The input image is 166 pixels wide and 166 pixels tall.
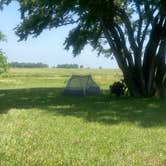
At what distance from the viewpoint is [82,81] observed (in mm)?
35031

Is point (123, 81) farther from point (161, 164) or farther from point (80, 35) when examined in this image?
point (161, 164)

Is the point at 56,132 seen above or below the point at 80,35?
below

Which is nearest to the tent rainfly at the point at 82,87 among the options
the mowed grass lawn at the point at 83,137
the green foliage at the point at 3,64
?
the mowed grass lawn at the point at 83,137

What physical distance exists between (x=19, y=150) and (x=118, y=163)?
2469 millimetres

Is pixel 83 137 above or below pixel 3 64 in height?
below

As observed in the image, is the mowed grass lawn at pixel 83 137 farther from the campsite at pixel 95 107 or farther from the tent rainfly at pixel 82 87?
the tent rainfly at pixel 82 87

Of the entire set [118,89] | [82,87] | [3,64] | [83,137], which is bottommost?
[82,87]

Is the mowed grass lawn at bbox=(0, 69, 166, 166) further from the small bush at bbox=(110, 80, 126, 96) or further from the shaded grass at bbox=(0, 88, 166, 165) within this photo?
the small bush at bbox=(110, 80, 126, 96)

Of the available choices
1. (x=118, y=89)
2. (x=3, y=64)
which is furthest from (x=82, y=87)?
(x=3, y=64)

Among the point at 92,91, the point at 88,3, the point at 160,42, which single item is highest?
the point at 88,3

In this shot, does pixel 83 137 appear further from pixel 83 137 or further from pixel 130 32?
pixel 130 32

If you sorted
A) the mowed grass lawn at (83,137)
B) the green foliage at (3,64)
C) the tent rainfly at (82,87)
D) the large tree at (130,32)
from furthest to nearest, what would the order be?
the tent rainfly at (82,87) → the large tree at (130,32) → the green foliage at (3,64) → the mowed grass lawn at (83,137)

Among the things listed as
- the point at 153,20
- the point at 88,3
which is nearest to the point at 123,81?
the point at 153,20

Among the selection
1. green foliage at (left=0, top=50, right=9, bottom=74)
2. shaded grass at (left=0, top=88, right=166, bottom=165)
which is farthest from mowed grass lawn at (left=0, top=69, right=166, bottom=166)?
green foliage at (left=0, top=50, right=9, bottom=74)
